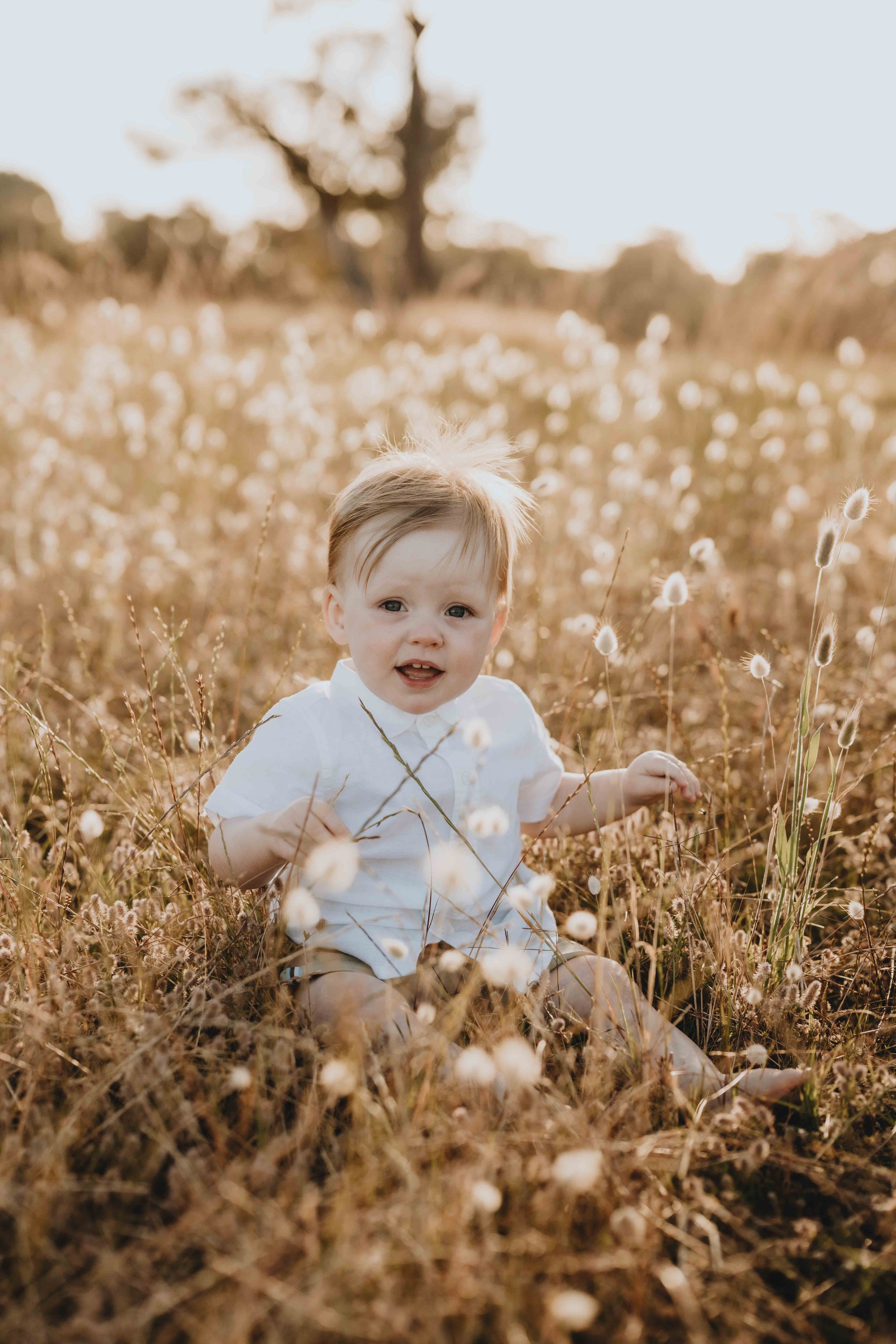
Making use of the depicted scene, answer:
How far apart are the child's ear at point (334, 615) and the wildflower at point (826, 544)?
2.87 ft

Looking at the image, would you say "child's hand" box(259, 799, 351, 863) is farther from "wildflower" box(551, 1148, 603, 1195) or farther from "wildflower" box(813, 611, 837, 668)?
"wildflower" box(813, 611, 837, 668)

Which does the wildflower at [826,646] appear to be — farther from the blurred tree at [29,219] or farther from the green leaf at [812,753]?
the blurred tree at [29,219]

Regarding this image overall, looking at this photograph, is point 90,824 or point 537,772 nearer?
point 90,824

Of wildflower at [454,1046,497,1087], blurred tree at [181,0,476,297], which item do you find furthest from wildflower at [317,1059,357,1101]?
blurred tree at [181,0,476,297]

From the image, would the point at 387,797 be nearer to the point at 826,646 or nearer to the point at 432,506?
the point at 432,506

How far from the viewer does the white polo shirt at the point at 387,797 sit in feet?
5.93

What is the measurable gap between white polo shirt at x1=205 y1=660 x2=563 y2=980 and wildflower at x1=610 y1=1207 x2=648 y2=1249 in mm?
597

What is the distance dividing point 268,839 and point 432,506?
2.19 feet

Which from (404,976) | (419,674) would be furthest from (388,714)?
(404,976)

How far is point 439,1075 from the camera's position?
4.88 feet

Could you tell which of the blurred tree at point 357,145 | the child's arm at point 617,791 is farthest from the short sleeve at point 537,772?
the blurred tree at point 357,145

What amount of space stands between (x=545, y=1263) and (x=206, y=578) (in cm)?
279

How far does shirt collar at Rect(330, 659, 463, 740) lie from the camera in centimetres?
190

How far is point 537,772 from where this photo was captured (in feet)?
6.79
